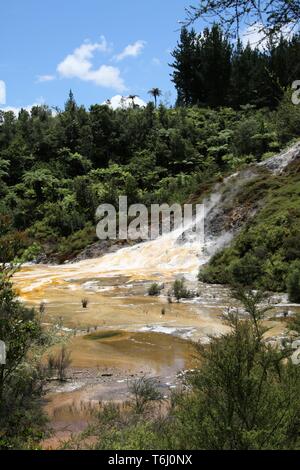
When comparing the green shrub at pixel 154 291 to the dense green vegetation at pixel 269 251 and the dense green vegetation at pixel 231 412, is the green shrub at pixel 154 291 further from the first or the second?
the dense green vegetation at pixel 231 412

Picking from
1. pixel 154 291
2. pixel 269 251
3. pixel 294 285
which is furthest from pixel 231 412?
pixel 269 251

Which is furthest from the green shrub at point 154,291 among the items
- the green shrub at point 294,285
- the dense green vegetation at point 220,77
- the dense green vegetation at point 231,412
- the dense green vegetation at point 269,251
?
the dense green vegetation at point 220,77

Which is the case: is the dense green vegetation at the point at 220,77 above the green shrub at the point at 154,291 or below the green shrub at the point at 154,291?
above

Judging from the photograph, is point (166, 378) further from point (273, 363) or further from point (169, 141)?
point (169, 141)

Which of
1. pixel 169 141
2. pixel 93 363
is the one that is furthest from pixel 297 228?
pixel 169 141

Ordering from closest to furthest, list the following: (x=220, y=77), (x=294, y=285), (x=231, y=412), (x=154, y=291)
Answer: (x=231, y=412) < (x=294, y=285) < (x=154, y=291) < (x=220, y=77)

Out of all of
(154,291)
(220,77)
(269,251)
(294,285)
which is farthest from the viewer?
(220,77)

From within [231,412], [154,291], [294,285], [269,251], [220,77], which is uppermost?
[220,77]

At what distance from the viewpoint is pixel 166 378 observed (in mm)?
8383

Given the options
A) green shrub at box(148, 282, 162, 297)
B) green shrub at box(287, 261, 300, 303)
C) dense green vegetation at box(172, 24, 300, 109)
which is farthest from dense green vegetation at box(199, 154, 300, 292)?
dense green vegetation at box(172, 24, 300, 109)

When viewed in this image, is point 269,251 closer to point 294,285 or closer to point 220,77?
point 294,285

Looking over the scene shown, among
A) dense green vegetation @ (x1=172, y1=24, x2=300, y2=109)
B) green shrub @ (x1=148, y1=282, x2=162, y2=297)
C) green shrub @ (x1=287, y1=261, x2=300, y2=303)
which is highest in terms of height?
dense green vegetation @ (x1=172, y1=24, x2=300, y2=109)

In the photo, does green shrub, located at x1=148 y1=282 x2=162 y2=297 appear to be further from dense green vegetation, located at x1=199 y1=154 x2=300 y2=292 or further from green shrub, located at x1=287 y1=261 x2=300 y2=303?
green shrub, located at x1=287 y1=261 x2=300 y2=303
